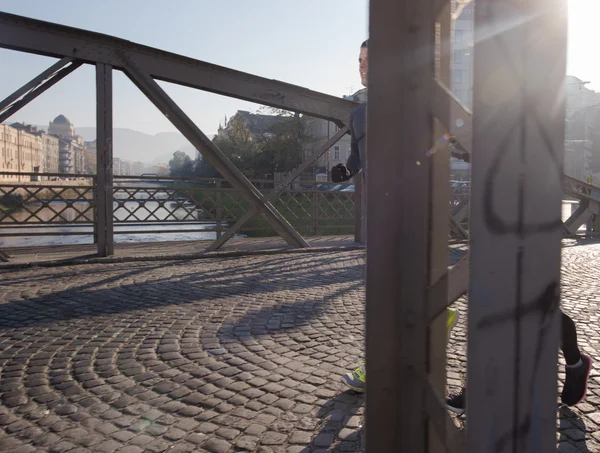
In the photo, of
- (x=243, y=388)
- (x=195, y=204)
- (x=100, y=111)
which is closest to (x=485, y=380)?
(x=243, y=388)

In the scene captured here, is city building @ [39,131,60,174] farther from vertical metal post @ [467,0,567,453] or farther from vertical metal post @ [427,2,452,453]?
vertical metal post @ [467,0,567,453]

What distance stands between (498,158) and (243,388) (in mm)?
2270

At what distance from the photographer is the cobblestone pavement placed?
232 centimetres

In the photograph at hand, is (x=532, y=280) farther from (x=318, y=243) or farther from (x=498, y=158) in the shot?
(x=318, y=243)

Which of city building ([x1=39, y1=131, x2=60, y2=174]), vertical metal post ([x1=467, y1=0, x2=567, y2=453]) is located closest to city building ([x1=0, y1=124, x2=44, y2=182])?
city building ([x1=39, y1=131, x2=60, y2=174])

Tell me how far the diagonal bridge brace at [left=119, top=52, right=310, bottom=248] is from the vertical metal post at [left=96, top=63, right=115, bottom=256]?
392 millimetres

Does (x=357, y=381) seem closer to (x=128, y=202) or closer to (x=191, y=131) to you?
(x=191, y=131)

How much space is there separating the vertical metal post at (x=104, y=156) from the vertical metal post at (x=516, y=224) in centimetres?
729

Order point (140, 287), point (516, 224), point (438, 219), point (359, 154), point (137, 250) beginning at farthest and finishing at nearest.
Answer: point (137, 250), point (140, 287), point (359, 154), point (438, 219), point (516, 224)

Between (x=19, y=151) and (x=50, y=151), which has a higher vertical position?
(x=50, y=151)

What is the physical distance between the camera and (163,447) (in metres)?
2.21

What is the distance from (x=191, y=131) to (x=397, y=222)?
6.94m

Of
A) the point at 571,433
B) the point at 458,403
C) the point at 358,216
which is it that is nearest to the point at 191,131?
the point at 358,216

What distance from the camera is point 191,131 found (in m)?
7.92
